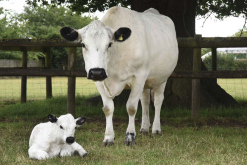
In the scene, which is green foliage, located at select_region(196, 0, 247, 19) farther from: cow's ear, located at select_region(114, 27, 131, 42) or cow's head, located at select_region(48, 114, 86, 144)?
cow's head, located at select_region(48, 114, 86, 144)

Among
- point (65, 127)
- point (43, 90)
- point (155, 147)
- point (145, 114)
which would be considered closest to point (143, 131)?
point (145, 114)

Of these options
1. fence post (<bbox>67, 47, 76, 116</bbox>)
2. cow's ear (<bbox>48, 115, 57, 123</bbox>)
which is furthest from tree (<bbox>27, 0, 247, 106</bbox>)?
cow's ear (<bbox>48, 115, 57, 123</bbox>)

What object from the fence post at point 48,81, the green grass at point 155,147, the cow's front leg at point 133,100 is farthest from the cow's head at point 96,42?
the fence post at point 48,81

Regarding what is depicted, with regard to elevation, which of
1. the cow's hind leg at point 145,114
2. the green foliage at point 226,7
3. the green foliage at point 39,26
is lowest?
the cow's hind leg at point 145,114

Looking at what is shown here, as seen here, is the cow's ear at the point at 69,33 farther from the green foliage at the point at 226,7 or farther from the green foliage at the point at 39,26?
the green foliage at the point at 39,26

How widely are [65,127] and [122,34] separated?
1.45 meters

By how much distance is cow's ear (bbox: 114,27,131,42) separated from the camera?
14.9 ft

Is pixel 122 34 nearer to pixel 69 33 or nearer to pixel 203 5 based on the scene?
pixel 69 33

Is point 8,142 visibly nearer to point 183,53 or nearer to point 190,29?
point 183,53

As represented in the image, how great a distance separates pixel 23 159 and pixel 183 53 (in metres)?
5.59

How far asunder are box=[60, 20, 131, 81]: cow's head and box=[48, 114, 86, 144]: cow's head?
0.54m

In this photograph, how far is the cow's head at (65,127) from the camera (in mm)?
3788

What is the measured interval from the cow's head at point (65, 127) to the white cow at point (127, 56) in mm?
542

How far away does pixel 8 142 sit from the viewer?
488 cm
